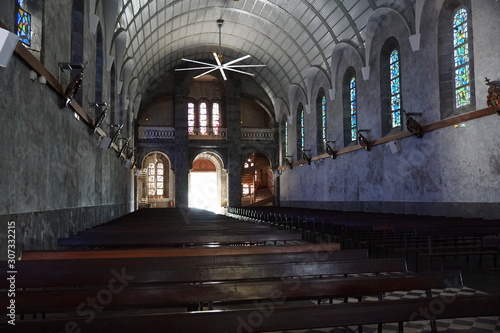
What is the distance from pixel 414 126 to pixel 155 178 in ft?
86.6

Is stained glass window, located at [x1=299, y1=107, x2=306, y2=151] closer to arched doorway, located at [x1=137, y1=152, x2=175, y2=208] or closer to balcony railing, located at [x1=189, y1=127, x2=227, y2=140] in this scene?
balcony railing, located at [x1=189, y1=127, x2=227, y2=140]

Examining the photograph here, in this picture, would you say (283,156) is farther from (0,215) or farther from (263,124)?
(0,215)

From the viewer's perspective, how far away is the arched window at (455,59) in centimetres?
1272

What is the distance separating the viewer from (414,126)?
14.4 metres

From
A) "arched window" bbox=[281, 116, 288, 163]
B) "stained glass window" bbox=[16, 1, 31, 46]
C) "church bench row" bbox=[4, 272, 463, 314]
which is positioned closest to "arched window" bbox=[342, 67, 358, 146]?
"arched window" bbox=[281, 116, 288, 163]

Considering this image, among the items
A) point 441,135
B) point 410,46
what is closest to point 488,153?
point 441,135

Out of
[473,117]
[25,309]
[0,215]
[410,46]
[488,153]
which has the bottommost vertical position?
[25,309]

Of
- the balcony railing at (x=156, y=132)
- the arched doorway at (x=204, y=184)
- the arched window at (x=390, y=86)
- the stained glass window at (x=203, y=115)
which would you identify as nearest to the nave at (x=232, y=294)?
the arched window at (x=390, y=86)

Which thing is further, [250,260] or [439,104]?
[439,104]

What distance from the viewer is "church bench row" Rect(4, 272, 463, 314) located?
276cm

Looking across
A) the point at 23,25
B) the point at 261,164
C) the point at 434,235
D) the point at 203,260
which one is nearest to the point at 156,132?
the point at 261,164

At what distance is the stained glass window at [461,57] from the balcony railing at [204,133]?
20155mm

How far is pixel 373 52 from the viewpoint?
1808cm

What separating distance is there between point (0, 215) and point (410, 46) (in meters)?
14.3
